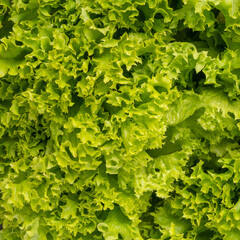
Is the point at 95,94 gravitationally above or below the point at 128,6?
below

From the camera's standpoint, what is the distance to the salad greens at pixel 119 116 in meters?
1.65

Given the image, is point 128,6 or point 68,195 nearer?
point 128,6

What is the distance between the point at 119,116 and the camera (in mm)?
1630

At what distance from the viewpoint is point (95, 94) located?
5.49ft

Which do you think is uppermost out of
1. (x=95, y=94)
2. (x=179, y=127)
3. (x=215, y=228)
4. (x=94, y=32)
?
(x=94, y=32)

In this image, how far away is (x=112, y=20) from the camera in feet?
5.42

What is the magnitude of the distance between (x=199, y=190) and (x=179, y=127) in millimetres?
286

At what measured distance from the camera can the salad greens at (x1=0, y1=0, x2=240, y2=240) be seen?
165 centimetres

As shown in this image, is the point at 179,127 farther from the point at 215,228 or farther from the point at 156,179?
the point at 215,228

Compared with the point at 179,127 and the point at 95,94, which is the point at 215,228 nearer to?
the point at 179,127

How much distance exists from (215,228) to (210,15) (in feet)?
3.01

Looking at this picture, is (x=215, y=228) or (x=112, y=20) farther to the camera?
(x=215, y=228)

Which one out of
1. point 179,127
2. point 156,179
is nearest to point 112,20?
point 179,127

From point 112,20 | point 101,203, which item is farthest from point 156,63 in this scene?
point 101,203
